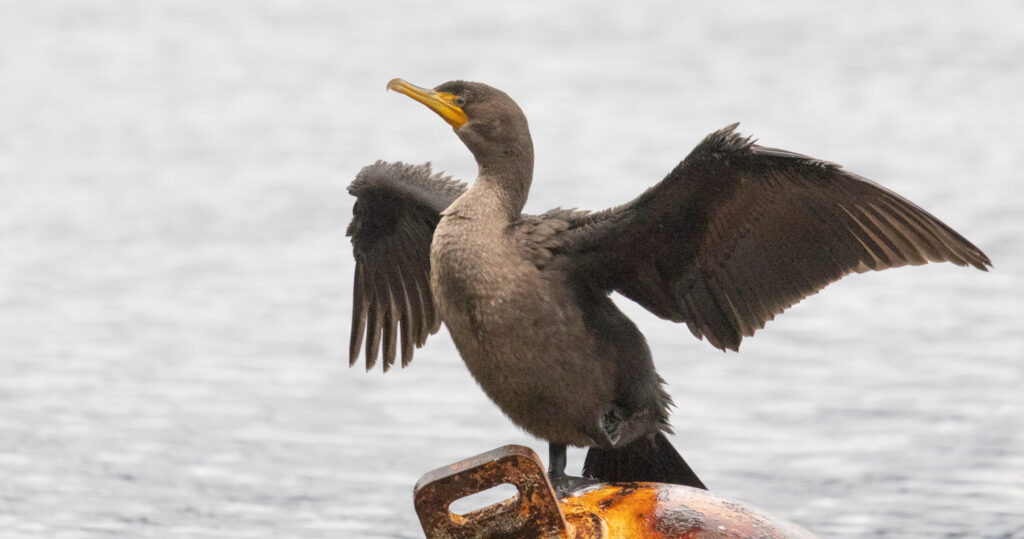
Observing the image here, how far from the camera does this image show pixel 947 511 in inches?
311

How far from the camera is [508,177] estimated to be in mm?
6238

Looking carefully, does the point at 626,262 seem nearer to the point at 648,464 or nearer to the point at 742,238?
the point at 742,238

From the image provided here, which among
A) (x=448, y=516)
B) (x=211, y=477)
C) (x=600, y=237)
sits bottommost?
(x=448, y=516)

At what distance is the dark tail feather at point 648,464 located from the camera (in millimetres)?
6242

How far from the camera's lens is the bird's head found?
624 centimetres

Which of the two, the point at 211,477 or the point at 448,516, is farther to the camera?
the point at 211,477

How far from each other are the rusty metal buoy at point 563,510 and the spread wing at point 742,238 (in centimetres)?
99

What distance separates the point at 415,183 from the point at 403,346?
729mm

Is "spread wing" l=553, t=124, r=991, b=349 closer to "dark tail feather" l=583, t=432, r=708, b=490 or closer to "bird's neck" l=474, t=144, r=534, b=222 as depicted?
"bird's neck" l=474, t=144, r=534, b=222

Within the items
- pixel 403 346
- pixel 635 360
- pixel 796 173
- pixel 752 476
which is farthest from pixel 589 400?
pixel 752 476

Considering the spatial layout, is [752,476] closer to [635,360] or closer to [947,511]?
[947,511]

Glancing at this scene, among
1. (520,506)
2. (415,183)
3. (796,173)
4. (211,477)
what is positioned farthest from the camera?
(211,477)

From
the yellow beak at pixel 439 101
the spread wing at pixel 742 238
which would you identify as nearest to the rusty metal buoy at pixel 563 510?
the spread wing at pixel 742 238

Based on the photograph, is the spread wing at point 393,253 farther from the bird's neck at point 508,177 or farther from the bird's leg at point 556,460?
the bird's leg at point 556,460
